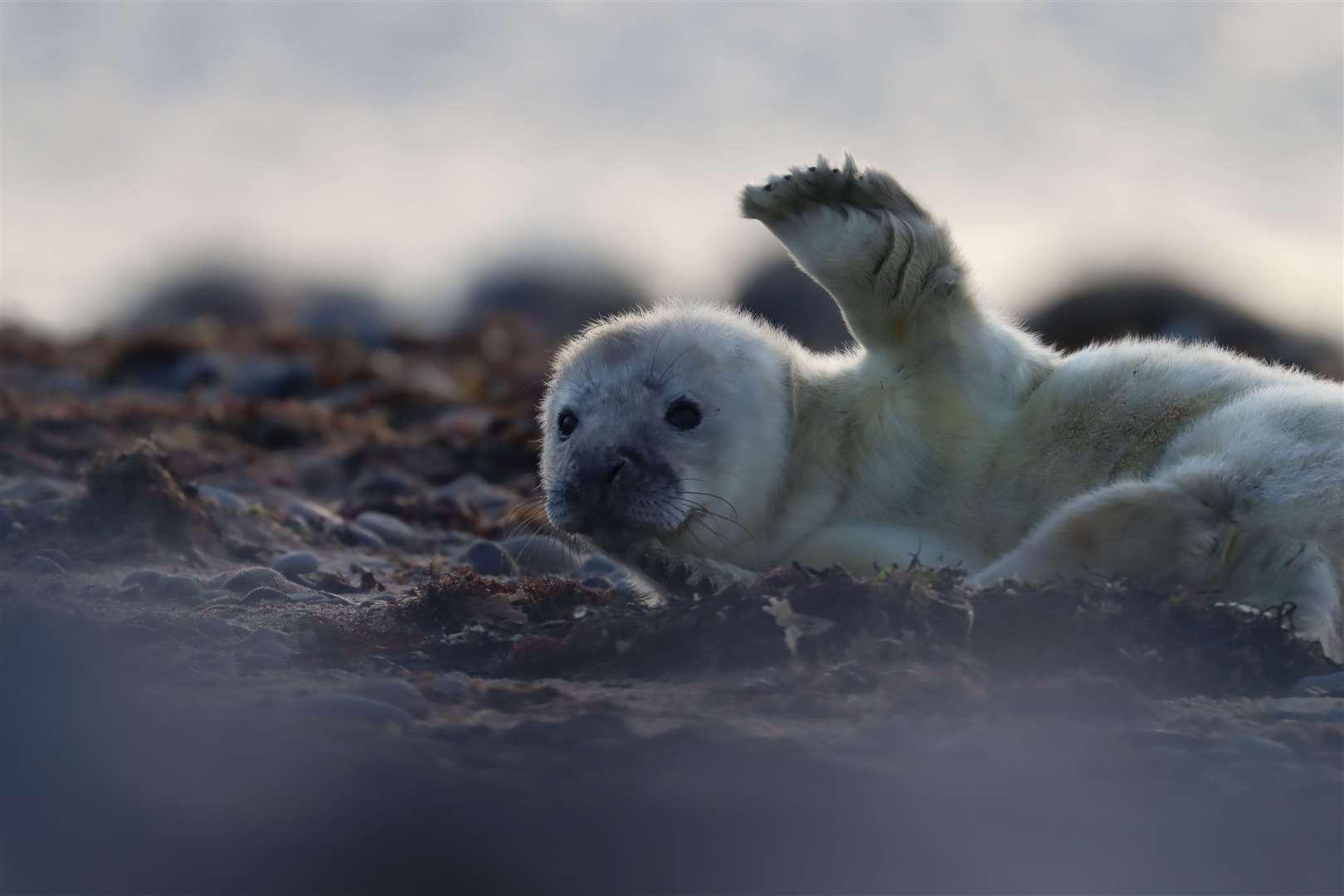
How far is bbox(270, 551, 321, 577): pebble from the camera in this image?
493 cm

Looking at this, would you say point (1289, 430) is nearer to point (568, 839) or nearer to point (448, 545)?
point (568, 839)

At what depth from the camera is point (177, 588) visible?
13.6 ft

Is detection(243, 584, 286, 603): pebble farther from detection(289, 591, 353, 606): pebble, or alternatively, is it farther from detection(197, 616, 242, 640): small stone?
detection(197, 616, 242, 640): small stone

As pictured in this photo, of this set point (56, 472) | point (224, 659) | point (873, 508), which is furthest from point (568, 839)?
point (56, 472)

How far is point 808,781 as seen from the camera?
2.47m

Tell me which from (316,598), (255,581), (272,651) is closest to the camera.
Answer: (272,651)

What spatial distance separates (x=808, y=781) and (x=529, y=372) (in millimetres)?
9867

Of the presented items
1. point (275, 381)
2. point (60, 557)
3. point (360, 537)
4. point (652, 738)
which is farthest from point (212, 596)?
point (275, 381)

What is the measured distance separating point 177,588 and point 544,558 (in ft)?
5.41

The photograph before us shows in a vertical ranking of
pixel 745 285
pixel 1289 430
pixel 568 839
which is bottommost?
pixel 568 839

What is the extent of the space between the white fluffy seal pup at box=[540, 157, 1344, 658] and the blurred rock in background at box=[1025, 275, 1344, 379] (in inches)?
223

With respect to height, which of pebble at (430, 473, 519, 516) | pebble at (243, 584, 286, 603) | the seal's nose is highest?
pebble at (430, 473, 519, 516)

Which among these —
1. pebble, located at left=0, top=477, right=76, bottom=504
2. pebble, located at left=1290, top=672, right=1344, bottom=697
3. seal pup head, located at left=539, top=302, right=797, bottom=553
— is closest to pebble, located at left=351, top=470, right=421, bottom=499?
pebble, located at left=0, top=477, right=76, bottom=504

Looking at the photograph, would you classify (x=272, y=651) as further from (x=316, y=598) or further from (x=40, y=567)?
(x=40, y=567)
